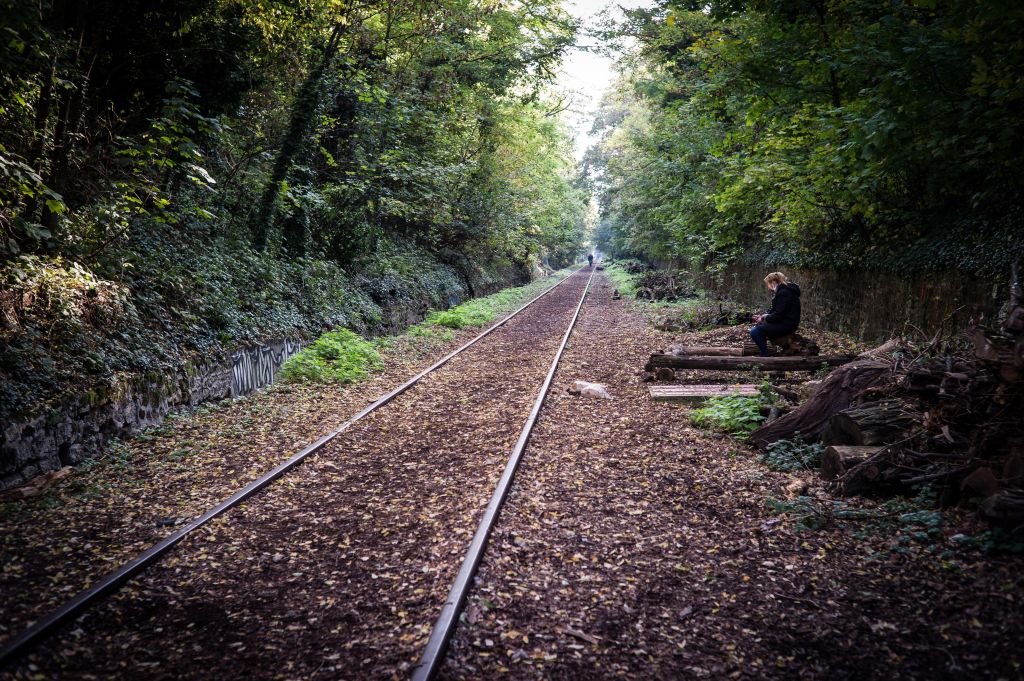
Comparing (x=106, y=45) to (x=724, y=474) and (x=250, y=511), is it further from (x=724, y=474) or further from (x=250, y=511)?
(x=724, y=474)

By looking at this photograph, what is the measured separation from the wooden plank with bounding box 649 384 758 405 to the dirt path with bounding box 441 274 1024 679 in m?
2.52

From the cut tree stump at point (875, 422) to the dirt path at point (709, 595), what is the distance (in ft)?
2.26

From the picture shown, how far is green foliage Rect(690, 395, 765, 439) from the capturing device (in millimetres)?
6652

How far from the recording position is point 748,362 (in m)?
9.20

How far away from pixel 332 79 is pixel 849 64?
9.77 m

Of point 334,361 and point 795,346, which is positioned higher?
point 795,346

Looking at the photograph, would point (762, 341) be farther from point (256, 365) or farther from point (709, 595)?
point (256, 365)

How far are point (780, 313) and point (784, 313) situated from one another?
66 millimetres

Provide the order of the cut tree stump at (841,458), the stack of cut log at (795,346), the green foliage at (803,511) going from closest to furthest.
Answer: the green foliage at (803,511), the cut tree stump at (841,458), the stack of cut log at (795,346)

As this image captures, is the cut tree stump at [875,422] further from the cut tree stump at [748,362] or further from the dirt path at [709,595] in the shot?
the cut tree stump at [748,362]

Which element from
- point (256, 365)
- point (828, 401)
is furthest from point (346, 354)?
point (828, 401)

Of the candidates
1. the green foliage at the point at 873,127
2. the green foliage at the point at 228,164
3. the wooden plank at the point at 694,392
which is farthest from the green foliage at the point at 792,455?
the green foliage at the point at 228,164

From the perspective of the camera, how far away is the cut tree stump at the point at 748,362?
349 inches

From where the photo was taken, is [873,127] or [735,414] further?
[735,414]
